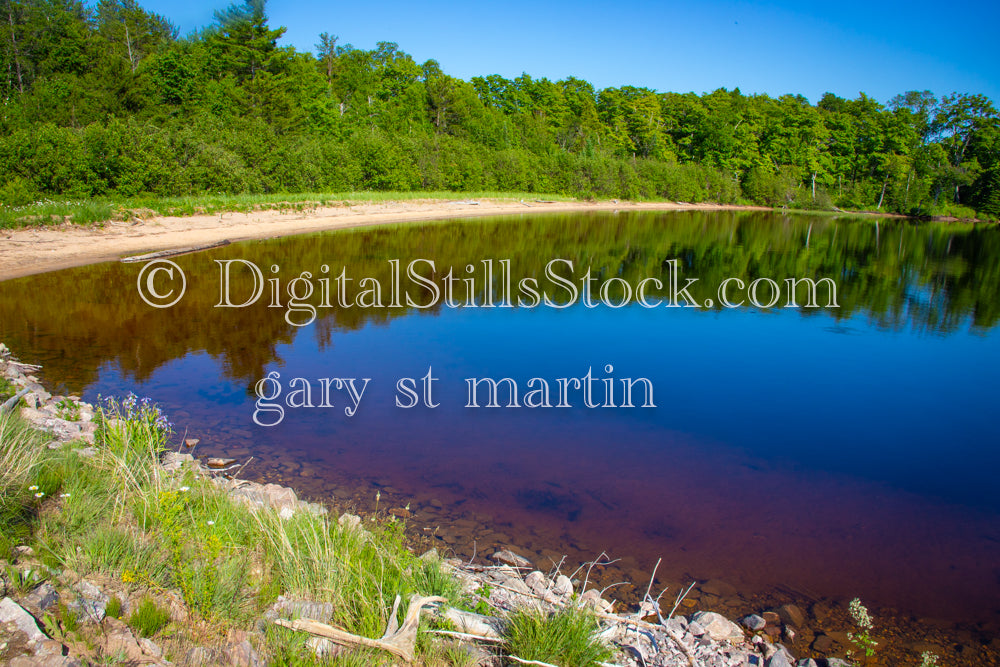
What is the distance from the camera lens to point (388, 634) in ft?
9.74

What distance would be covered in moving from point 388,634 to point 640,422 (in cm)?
528

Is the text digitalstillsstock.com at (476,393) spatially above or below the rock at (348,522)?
below

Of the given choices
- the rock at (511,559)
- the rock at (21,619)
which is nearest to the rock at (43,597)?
the rock at (21,619)

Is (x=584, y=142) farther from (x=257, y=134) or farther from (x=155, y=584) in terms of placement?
(x=155, y=584)

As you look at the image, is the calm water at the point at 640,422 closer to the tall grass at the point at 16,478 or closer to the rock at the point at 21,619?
the tall grass at the point at 16,478

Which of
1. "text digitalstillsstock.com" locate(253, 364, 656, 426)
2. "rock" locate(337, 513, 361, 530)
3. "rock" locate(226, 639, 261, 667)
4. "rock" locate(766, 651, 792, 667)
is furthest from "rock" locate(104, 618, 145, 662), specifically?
"text digitalstillsstock.com" locate(253, 364, 656, 426)

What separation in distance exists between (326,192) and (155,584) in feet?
113

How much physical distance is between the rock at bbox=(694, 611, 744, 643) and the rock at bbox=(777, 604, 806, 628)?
505mm

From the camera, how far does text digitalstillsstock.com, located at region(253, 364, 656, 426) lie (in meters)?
7.91

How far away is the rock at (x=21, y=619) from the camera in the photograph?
2426mm

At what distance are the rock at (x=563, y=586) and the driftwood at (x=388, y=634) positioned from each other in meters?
1.33

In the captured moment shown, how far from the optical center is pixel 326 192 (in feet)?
115

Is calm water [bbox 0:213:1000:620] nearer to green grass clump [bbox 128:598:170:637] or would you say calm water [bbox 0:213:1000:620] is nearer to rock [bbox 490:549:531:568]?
rock [bbox 490:549:531:568]

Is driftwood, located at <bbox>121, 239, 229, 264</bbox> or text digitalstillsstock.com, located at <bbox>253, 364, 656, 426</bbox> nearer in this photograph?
text digitalstillsstock.com, located at <bbox>253, 364, 656, 426</bbox>
